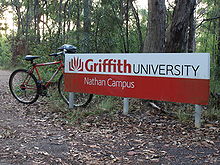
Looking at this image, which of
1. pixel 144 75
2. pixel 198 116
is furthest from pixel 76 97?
pixel 198 116

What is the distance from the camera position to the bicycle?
6.49 m

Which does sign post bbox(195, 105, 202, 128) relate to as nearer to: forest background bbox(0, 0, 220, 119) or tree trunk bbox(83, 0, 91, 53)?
forest background bbox(0, 0, 220, 119)

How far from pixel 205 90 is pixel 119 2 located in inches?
288

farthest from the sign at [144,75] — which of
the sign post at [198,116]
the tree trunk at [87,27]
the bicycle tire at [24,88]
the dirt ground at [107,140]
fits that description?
the tree trunk at [87,27]

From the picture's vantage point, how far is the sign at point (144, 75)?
15.3 feet

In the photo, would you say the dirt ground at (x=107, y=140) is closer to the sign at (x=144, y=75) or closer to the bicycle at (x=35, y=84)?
the sign at (x=144, y=75)

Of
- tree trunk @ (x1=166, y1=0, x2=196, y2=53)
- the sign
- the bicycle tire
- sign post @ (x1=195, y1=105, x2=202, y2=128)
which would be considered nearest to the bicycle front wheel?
the sign

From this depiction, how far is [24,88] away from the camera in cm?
702

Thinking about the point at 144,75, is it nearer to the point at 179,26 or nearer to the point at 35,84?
the point at 179,26

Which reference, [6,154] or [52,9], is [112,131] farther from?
[52,9]

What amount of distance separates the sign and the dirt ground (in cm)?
52

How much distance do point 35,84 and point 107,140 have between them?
3179mm

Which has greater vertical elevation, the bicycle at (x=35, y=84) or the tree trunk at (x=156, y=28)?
the tree trunk at (x=156, y=28)

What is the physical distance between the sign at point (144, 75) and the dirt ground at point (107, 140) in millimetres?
524
